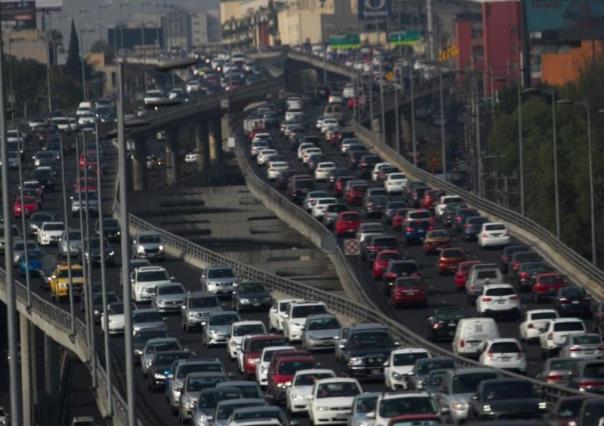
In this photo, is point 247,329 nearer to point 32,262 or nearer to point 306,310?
point 306,310

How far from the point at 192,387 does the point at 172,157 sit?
130m

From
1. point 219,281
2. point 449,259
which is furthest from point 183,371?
point 449,259

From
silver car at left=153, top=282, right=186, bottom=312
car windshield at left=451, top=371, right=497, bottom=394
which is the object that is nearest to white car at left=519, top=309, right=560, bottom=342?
silver car at left=153, top=282, right=186, bottom=312

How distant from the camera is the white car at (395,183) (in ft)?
354

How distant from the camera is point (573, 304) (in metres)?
65.6

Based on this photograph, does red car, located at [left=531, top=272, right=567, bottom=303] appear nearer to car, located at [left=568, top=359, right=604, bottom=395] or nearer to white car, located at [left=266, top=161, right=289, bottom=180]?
car, located at [left=568, top=359, right=604, bottom=395]

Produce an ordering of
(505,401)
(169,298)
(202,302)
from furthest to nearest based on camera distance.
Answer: (169,298) → (202,302) → (505,401)

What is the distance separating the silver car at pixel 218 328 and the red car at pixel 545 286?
9.84 m

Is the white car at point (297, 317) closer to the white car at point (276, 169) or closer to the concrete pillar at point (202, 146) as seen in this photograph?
the white car at point (276, 169)

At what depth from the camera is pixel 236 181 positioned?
185 metres

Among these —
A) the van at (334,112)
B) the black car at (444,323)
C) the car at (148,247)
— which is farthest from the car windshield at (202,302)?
the van at (334,112)

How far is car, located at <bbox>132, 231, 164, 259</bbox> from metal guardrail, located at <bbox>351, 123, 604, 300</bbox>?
43.5ft

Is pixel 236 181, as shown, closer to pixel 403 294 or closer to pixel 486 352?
pixel 403 294

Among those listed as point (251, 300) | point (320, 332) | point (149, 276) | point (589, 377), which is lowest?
point (251, 300)
